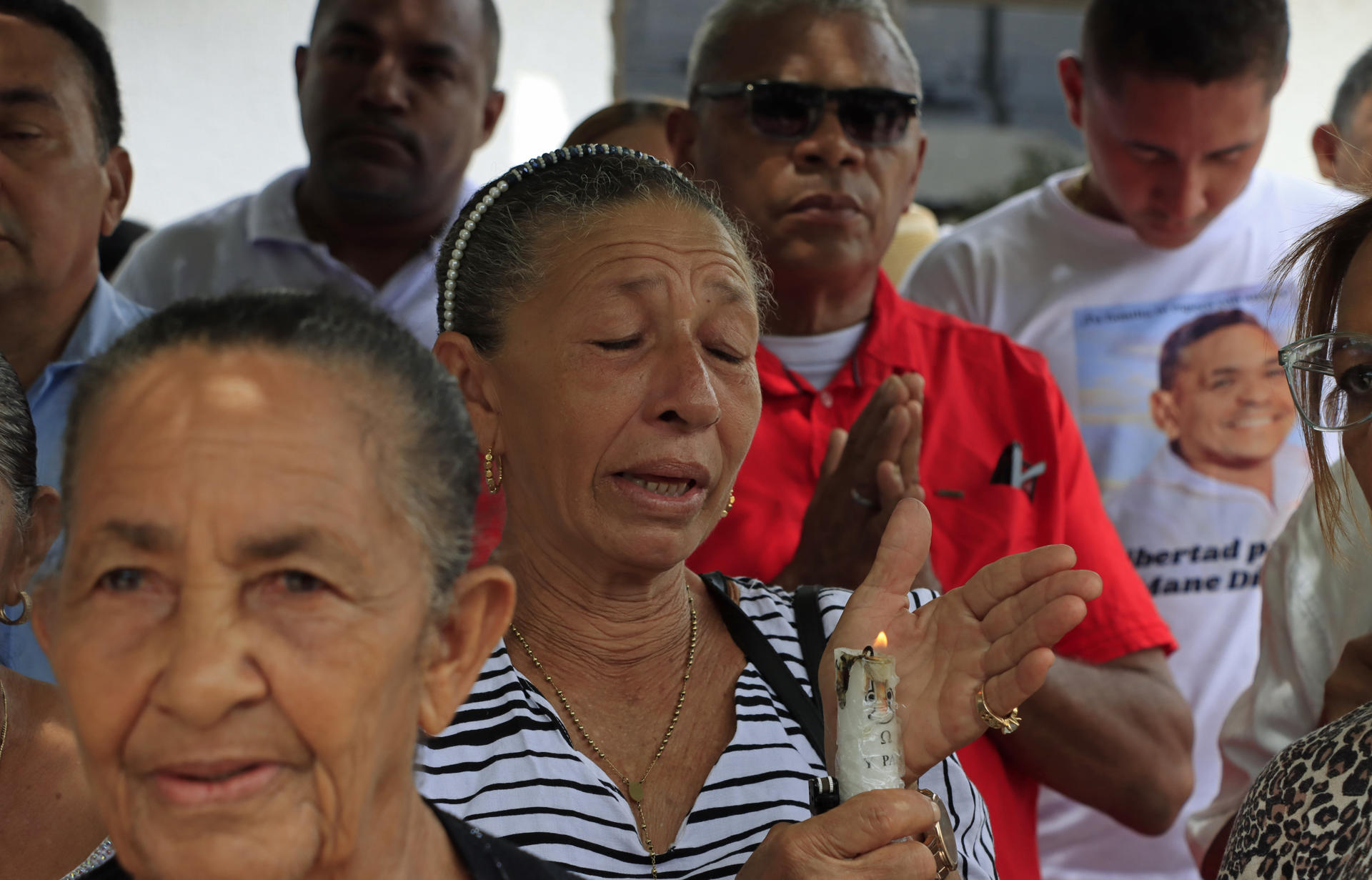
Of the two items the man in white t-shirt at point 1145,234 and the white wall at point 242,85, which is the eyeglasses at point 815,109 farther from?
the white wall at point 242,85

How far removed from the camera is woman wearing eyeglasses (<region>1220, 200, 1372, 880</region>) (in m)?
1.66

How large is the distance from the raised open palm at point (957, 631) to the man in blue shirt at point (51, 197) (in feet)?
5.31

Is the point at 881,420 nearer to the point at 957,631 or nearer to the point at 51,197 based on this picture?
the point at 957,631

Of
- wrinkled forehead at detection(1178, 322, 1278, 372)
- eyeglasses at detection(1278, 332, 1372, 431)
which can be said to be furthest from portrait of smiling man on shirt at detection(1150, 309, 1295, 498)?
eyeglasses at detection(1278, 332, 1372, 431)

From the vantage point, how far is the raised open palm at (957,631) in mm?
1731

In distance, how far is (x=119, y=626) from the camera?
50.6 inches

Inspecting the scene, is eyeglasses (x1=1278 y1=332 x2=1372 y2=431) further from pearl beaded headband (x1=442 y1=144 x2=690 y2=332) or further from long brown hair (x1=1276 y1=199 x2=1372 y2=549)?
pearl beaded headband (x1=442 y1=144 x2=690 y2=332)

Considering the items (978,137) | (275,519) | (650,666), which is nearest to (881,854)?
(650,666)

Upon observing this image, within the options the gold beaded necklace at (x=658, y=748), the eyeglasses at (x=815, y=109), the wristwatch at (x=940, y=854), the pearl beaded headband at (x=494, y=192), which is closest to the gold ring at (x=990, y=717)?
the wristwatch at (x=940, y=854)

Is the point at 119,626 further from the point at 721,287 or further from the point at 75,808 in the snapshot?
the point at 721,287

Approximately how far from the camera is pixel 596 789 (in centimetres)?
188

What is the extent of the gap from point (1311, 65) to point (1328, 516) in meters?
6.16

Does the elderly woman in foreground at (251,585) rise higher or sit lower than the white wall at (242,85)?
lower

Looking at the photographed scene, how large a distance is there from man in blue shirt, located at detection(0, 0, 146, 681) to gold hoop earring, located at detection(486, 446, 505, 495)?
3.25 ft
